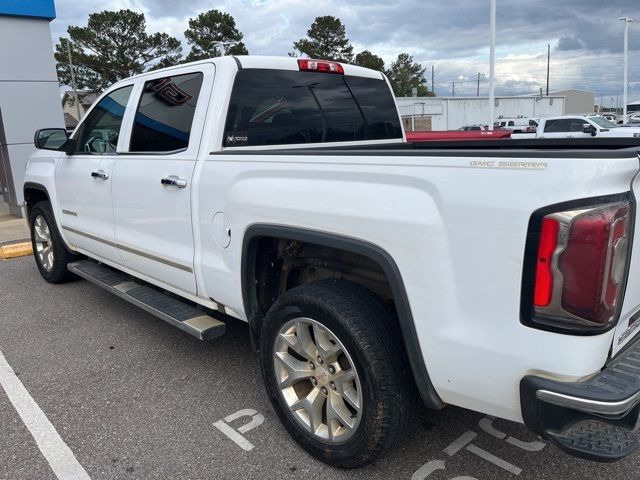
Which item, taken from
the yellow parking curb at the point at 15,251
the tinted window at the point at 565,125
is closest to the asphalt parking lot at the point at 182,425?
the yellow parking curb at the point at 15,251

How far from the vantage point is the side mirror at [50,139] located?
16.3ft

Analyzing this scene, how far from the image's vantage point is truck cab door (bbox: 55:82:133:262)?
4.16 meters

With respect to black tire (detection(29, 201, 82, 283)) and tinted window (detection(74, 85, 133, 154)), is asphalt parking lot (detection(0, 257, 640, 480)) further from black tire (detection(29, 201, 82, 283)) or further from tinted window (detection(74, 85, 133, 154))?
tinted window (detection(74, 85, 133, 154))

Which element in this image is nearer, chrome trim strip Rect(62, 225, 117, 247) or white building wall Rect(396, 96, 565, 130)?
chrome trim strip Rect(62, 225, 117, 247)

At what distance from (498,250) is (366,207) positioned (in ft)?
1.94

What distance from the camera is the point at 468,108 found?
5741 centimetres

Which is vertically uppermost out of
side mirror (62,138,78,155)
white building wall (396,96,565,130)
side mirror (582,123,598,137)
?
white building wall (396,96,565,130)

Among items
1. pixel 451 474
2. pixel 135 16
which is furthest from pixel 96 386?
pixel 135 16

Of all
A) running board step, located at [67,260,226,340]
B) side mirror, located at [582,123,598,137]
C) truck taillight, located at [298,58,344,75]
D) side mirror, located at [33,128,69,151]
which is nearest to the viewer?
running board step, located at [67,260,226,340]

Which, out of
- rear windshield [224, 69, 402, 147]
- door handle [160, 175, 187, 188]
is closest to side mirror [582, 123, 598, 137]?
rear windshield [224, 69, 402, 147]

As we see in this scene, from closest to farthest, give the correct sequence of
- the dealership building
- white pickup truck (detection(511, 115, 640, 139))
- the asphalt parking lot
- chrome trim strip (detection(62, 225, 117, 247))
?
the asphalt parking lot
chrome trim strip (detection(62, 225, 117, 247))
the dealership building
white pickup truck (detection(511, 115, 640, 139))

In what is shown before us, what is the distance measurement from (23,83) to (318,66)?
9185 mm

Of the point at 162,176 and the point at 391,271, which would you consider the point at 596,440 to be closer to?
the point at 391,271

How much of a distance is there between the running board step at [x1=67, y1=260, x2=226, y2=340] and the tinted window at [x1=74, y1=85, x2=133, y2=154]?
1.02 metres
